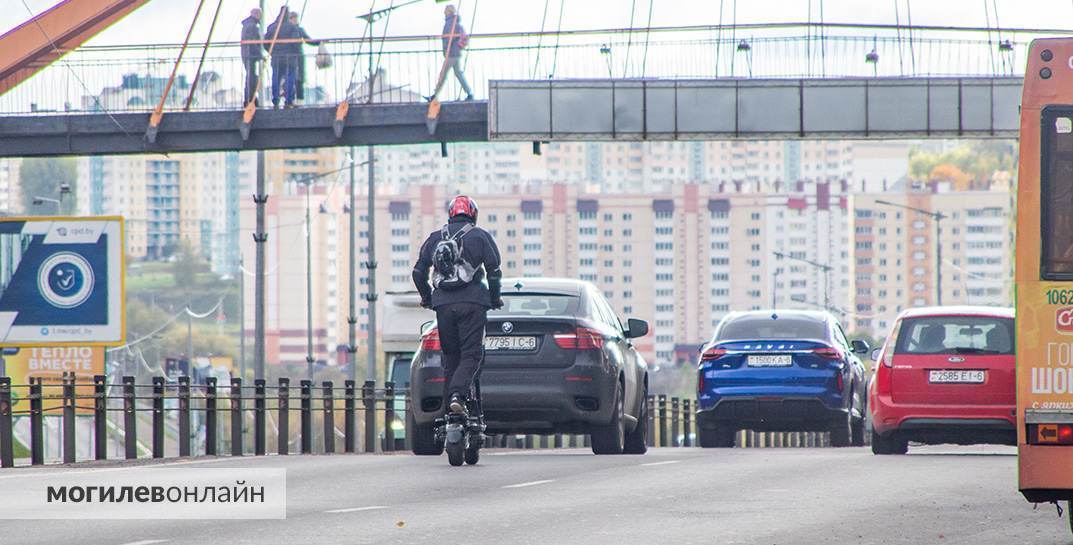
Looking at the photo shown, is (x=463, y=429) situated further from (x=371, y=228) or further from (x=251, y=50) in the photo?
(x=371, y=228)

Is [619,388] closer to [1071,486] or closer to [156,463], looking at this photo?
[156,463]

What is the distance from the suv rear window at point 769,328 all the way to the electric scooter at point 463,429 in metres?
7.95

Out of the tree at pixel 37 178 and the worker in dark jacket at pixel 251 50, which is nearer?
the worker in dark jacket at pixel 251 50

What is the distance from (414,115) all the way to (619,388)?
66.6 feet

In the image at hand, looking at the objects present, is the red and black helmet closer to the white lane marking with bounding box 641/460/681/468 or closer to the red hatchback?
the white lane marking with bounding box 641/460/681/468

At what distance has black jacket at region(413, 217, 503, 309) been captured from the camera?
610 inches

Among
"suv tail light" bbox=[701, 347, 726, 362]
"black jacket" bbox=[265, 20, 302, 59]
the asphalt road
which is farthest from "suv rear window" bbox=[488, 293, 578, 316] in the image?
"black jacket" bbox=[265, 20, 302, 59]

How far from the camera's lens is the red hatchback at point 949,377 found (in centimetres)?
1958

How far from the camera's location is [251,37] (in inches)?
1613

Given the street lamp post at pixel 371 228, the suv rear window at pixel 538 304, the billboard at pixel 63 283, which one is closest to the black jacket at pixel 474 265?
the suv rear window at pixel 538 304

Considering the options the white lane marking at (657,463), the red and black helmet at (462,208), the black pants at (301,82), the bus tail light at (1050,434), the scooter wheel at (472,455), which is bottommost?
the white lane marking at (657,463)

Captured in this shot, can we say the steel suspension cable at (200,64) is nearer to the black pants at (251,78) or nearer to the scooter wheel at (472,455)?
the black pants at (251,78)

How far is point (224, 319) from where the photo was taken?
184 m

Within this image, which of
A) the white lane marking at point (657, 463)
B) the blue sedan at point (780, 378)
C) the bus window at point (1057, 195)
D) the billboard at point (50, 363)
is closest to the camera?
the bus window at point (1057, 195)
